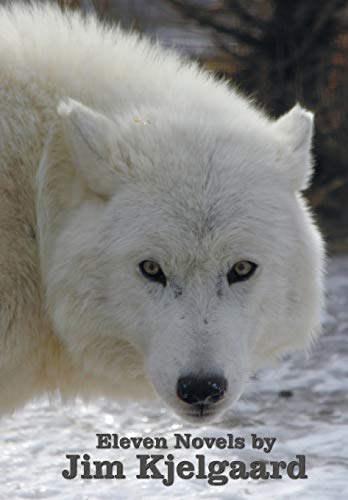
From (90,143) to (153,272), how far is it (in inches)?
22.5

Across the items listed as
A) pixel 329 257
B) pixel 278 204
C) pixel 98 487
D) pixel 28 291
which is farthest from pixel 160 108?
pixel 329 257

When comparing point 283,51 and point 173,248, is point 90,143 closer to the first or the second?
point 173,248

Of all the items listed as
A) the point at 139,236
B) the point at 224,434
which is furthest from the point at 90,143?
the point at 224,434

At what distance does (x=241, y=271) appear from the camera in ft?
11.2

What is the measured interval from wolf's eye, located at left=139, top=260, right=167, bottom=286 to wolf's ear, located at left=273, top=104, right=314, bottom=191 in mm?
745

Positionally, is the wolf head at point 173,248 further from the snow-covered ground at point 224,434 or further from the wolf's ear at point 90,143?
the snow-covered ground at point 224,434

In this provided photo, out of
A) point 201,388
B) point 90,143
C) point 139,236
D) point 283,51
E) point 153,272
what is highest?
point 283,51

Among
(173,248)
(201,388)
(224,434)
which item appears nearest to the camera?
(201,388)

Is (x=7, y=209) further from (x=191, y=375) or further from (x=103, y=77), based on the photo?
(x=191, y=375)

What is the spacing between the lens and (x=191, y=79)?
13.1ft

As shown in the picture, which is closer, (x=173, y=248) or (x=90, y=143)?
(x=173, y=248)

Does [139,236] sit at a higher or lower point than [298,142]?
lower

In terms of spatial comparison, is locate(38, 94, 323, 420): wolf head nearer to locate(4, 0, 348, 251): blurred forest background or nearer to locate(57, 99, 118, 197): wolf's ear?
locate(57, 99, 118, 197): wolf's ear

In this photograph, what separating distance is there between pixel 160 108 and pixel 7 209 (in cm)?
77
